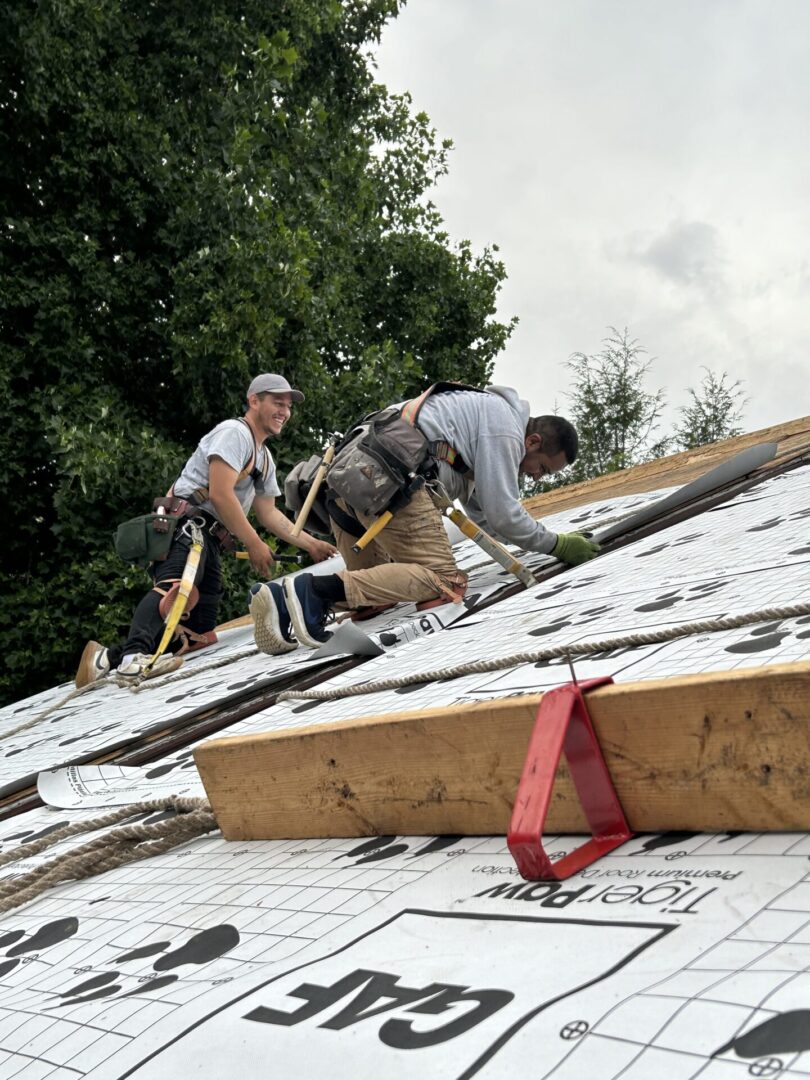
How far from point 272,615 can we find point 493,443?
2.84ft

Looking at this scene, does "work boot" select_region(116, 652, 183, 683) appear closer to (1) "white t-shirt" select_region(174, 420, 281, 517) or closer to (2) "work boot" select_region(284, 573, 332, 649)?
(1) "white t-shirt" select_region(174, 420, 281, 517)

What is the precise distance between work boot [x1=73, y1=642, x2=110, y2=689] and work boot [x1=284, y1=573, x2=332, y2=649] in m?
1.27

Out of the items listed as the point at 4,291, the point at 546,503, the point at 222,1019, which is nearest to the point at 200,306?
the point at 4,291

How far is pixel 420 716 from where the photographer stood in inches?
48.0

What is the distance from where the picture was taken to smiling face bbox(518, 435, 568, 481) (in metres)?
3.33

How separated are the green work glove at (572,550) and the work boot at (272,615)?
87cm

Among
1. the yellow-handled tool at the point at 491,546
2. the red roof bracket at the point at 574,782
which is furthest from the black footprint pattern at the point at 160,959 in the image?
the yellow-handled tool at the point at 491,546

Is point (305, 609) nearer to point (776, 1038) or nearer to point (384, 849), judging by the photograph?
point (384, 849)

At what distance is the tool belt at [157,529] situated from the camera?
3.73 m

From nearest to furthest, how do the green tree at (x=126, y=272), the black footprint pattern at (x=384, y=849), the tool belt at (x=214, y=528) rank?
the black footprint pattern at (x=384, y=849) < the tool belt at (x=214, y=528) < the green tree at (x=126, y=272)

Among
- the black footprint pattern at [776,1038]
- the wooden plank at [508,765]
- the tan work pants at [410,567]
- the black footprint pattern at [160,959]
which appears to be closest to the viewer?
the black footprint pattern at [776,1038]

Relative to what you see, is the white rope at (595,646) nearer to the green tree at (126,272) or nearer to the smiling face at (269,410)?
the smiling face at (269,410)

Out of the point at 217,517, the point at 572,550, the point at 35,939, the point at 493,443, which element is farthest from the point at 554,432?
the point at 35,939

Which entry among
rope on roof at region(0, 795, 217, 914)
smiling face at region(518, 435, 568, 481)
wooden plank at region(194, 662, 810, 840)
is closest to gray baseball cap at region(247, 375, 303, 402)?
smiling face at region(518, 435, 568, 481)
